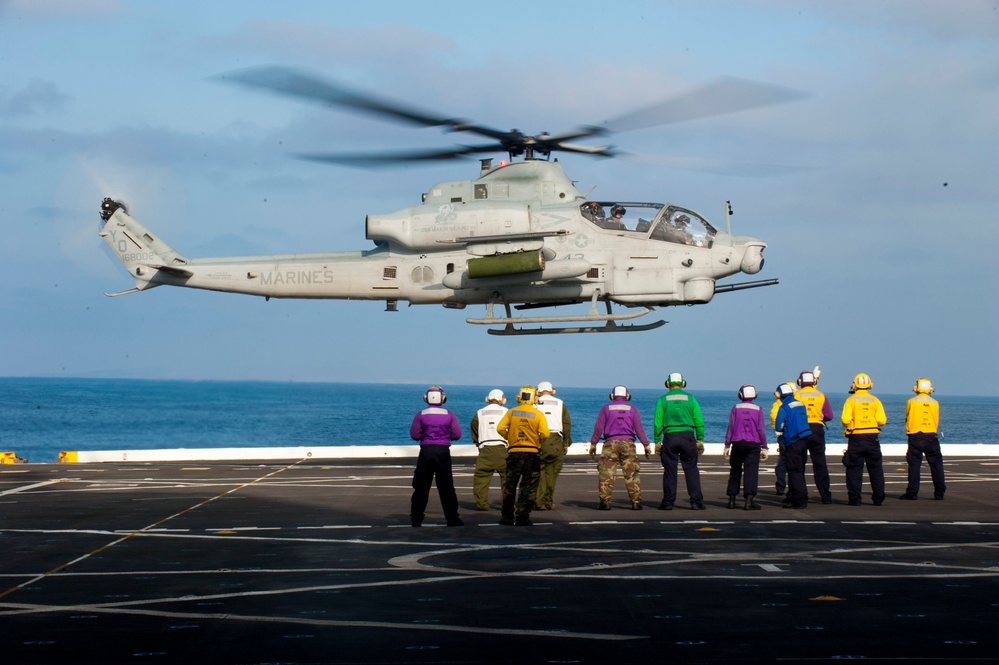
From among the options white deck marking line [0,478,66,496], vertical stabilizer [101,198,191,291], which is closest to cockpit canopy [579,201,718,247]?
vertical stabilizer [101,198,191,291]

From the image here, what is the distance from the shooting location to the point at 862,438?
18.0m

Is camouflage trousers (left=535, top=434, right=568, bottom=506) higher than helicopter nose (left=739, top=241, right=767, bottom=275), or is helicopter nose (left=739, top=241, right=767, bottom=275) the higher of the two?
helicopter nose (left=739, top=241, right=767, bottom=275)

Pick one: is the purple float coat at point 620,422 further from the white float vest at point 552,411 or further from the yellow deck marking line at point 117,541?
the yellow deck marking line at point 117,541

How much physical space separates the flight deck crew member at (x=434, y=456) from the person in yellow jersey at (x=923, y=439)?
26.5 ft

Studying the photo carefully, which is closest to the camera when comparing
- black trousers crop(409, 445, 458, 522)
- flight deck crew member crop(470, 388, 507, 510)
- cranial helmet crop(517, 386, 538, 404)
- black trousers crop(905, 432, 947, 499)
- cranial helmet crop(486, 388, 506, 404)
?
black trousers crop(409, 445, 458, 522)

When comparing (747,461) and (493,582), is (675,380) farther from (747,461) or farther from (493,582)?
(493,582)

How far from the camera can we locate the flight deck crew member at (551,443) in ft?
56.7

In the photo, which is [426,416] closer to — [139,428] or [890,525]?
[890,525]

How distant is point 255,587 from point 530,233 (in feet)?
50.0

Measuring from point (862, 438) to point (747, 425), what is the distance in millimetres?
2352

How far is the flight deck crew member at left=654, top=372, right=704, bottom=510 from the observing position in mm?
16828

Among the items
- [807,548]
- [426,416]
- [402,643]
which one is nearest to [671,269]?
[426,416]

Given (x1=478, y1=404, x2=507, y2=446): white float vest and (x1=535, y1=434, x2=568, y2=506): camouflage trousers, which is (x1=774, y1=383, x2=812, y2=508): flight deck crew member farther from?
(x1=478, y1=404, x2=507, y2=446): white float vest

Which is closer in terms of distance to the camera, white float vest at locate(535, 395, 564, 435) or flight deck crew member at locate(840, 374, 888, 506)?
flight deck crew member at locate(840, 374, 888, 506)
